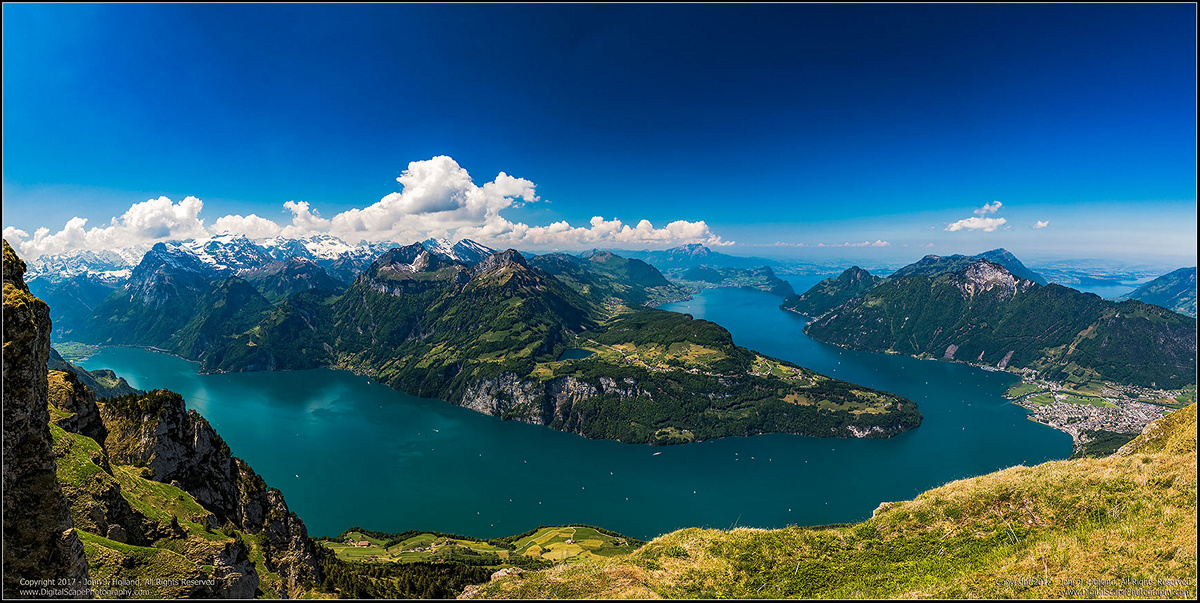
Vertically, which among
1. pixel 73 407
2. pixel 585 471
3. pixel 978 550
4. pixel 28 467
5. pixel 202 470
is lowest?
pixel 585 471

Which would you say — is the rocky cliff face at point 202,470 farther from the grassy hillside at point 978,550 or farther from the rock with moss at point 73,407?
the grassy hillside at point 978,550

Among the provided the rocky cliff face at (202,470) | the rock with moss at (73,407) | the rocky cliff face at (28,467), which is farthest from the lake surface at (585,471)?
the rocky cliff face at (28,467)

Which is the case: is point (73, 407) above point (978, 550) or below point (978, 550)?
above

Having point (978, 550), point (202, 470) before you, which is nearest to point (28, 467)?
point (202, 470)

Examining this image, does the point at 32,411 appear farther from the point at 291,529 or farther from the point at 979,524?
the point at 979,524

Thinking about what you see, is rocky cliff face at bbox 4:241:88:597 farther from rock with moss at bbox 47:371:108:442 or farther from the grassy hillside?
rock with moss at bbox 47:371:108:442

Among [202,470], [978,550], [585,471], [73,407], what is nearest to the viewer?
Answer: [978,550]

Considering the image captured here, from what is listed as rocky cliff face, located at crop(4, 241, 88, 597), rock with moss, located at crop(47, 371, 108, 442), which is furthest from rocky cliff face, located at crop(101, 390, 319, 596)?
rocky cliff face, located at crop(4, 241, 88, 597)

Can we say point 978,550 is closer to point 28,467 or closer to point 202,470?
point 28,467
